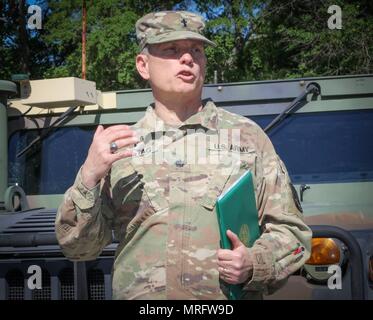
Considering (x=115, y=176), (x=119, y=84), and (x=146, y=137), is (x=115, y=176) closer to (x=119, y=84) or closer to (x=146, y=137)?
(x=146, y=137)

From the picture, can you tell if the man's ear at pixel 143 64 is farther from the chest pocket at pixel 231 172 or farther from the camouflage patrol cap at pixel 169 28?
the chest pocket at pixel 231 172

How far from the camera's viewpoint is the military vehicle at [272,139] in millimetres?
1873

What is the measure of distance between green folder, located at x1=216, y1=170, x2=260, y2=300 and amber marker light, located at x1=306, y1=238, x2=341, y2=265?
1.61 feet

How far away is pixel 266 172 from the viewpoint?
4.72 feet

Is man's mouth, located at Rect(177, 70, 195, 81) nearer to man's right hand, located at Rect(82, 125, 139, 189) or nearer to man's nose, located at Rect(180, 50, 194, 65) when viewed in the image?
man's nose, located at Rect(180, 50, 194, 65)

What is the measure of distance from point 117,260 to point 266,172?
43cm

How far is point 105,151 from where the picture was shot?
51.1 inches

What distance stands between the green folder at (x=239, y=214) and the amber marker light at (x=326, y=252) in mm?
490

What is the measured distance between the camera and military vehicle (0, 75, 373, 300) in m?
1.87

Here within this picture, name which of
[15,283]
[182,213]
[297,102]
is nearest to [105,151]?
[182,213]

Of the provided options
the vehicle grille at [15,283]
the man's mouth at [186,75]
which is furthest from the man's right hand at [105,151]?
the vehicle grille at [15,283]

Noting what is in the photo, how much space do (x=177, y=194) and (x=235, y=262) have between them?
23cm

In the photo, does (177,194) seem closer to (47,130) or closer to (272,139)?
(272,139)

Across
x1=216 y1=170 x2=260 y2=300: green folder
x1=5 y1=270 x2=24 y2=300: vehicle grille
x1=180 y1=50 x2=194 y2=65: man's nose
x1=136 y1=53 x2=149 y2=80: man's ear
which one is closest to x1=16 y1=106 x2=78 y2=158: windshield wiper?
x1=5 y1=270 x2=24 y2=300: vehicle grille
